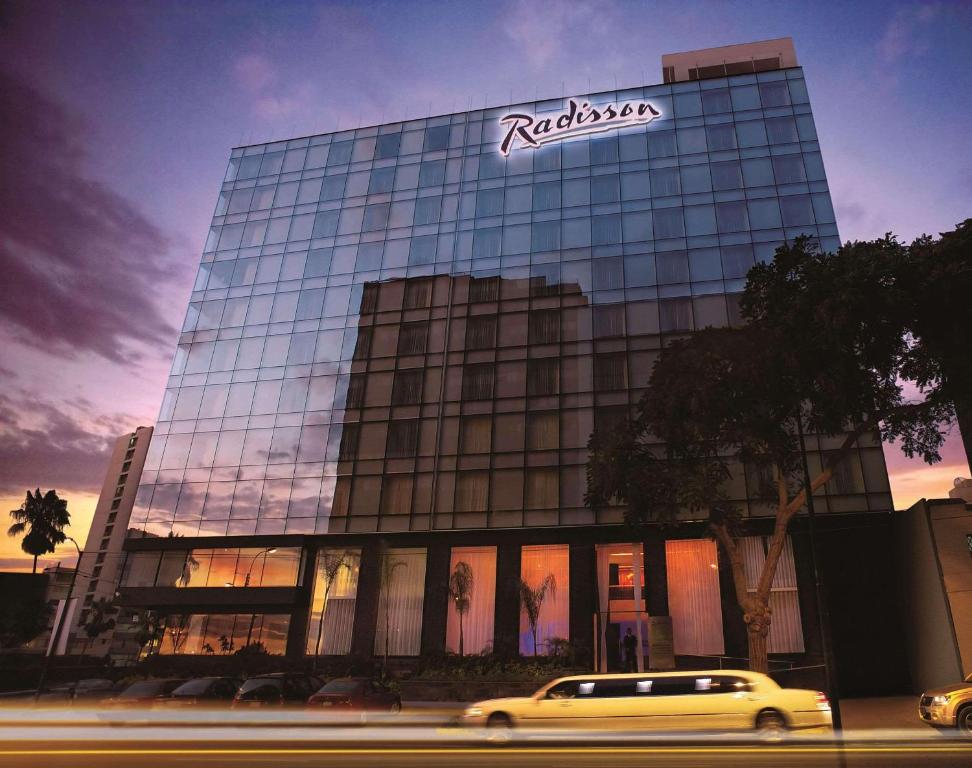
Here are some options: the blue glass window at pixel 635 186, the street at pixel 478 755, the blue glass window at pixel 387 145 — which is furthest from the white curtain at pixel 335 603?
the blue glass window at pixel 387 145

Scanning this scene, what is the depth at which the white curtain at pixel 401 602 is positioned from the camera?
3869cm

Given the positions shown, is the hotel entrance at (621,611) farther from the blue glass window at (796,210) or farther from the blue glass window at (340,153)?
the blue glass window at (340,153)

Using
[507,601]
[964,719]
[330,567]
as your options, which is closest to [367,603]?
[330,567]

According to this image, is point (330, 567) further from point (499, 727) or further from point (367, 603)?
point (499, 727)

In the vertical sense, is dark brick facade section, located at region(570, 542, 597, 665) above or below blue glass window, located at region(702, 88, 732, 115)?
below

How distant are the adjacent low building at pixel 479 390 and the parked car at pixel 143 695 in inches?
735

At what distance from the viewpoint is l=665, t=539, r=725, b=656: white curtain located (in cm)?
3509

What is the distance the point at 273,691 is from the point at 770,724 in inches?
560

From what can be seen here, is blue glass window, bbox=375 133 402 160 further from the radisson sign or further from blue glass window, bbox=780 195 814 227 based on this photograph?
blue glass window, bbox=780 195 814 227

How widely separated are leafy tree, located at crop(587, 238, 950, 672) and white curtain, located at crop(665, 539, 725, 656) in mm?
10165

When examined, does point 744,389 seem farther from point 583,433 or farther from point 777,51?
point 777,51

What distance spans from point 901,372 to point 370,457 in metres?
28.9

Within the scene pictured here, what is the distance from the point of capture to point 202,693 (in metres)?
20.7

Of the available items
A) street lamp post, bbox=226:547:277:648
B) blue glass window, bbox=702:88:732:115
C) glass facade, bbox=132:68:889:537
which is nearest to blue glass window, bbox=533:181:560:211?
glass facade, bbox=132:68:889:537
